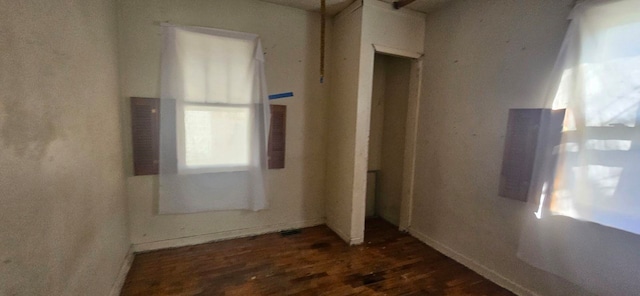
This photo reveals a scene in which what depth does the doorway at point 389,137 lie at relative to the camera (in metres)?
2.92

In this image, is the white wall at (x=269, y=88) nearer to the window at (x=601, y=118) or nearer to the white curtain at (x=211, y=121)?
the white curtain at (x=211, y=121)

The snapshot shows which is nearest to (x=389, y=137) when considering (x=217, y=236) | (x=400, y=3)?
(x=400, y=3)

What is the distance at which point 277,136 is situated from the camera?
2658 millimetres

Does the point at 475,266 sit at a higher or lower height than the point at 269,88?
lower

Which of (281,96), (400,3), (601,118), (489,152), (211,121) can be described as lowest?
(489,152)

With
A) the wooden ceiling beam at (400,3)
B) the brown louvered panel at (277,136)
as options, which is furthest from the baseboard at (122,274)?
the wooden ceiling beam at (400,3)

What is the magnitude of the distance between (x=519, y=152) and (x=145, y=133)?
3157mm

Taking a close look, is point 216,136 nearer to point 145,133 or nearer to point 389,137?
point 145,133

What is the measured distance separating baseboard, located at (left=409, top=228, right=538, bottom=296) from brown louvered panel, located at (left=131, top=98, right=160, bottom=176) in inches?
113

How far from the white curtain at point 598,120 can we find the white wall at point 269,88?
6.75 feet

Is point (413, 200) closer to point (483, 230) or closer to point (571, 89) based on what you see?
point (483, 230)

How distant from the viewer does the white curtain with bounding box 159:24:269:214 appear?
2209 mm

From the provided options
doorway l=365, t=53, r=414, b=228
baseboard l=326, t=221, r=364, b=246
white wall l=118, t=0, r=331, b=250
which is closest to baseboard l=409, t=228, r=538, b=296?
doorway l=365, t=53, r=414, b=228

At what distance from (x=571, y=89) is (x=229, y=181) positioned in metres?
2.85
